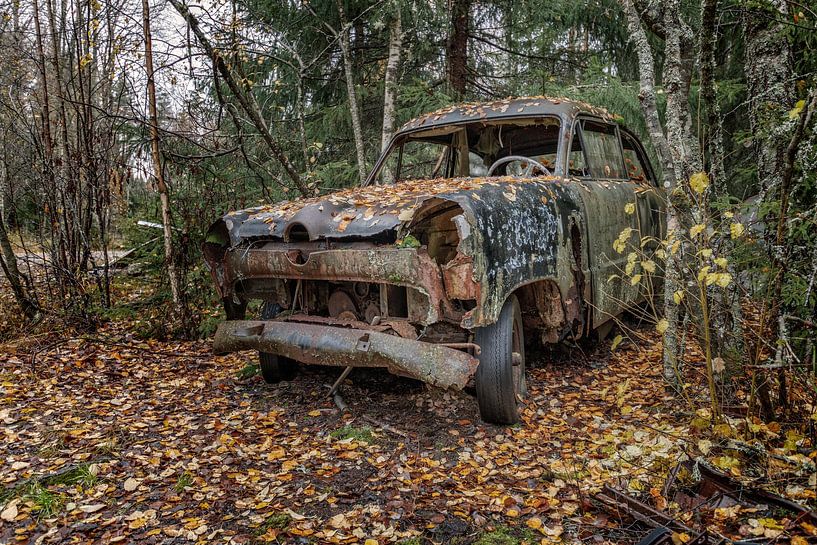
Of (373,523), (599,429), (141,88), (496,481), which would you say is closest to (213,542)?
(373,523)

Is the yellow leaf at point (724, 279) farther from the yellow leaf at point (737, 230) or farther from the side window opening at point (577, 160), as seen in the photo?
the side window opening at point (577, 160)

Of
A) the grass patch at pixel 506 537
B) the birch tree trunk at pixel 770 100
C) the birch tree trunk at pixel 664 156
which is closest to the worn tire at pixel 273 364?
the grass patch at pixel 506 537

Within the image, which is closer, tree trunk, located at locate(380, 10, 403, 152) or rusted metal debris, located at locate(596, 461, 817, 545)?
rusted metal debris, located at locate(596, 461, 817, 545)

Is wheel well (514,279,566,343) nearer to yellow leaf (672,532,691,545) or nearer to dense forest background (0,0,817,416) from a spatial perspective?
dense forest background (0,0,817,416)

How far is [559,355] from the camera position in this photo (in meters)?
5.16

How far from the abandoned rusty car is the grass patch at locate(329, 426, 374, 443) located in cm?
45

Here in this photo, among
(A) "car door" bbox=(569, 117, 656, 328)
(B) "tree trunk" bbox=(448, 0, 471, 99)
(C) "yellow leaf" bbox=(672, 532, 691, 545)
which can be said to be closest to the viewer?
(C) "yellow leaf" bbox=(672, 532, 691, 545)

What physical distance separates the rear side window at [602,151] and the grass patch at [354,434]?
9.44ft

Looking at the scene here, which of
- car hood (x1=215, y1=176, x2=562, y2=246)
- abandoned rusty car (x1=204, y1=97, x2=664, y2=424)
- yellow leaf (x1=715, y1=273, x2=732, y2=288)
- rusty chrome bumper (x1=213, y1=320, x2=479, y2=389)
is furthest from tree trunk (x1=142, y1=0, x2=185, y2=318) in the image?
yellow leaf (x1=715, y1=273, x2=732, y2=288)

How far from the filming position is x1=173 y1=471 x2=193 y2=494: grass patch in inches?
114

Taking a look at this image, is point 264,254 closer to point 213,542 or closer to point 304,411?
point 304,411

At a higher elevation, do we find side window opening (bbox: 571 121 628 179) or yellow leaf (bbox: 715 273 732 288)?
side window opening (bbox: 571 121 628 179)

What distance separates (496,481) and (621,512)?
0.68 metres

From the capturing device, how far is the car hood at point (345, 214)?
331 centimetres
